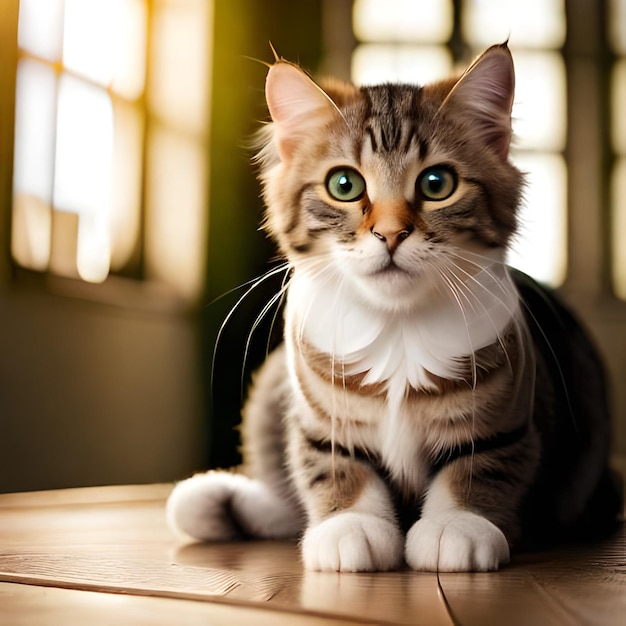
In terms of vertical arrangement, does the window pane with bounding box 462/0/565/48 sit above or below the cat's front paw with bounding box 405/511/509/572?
above

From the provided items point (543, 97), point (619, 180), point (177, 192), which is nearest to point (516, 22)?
point (543, 97)

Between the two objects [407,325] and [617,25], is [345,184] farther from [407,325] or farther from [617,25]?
[617,25]

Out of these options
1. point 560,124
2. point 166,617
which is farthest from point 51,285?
point 560,124

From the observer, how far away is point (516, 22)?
382 centimetres

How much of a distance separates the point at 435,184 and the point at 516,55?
3077 millimetres

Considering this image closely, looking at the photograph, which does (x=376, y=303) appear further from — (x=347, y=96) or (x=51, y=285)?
(x=51, y=285)

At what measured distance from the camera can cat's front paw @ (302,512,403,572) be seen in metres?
0.92

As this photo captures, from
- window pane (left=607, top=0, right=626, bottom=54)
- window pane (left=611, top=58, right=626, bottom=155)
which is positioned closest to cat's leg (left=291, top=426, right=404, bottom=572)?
window pane (left=611, top=58, right=626, bottom=155)

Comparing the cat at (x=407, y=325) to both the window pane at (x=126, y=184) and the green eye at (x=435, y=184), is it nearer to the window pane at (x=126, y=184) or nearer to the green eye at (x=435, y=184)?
the green eye at (x=435, y=184)

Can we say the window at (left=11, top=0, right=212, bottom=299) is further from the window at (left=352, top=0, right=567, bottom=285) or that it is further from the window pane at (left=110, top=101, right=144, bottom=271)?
the window at (left=352, top=0, right=567, bottom=285)

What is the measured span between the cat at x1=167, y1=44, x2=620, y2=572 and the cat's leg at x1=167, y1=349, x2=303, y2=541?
4.7 inches

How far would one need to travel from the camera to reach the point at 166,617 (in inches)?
28.1

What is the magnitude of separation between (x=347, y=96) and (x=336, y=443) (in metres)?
0.46

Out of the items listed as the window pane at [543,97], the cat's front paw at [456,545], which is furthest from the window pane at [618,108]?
the cat's front paw at [456,545]
